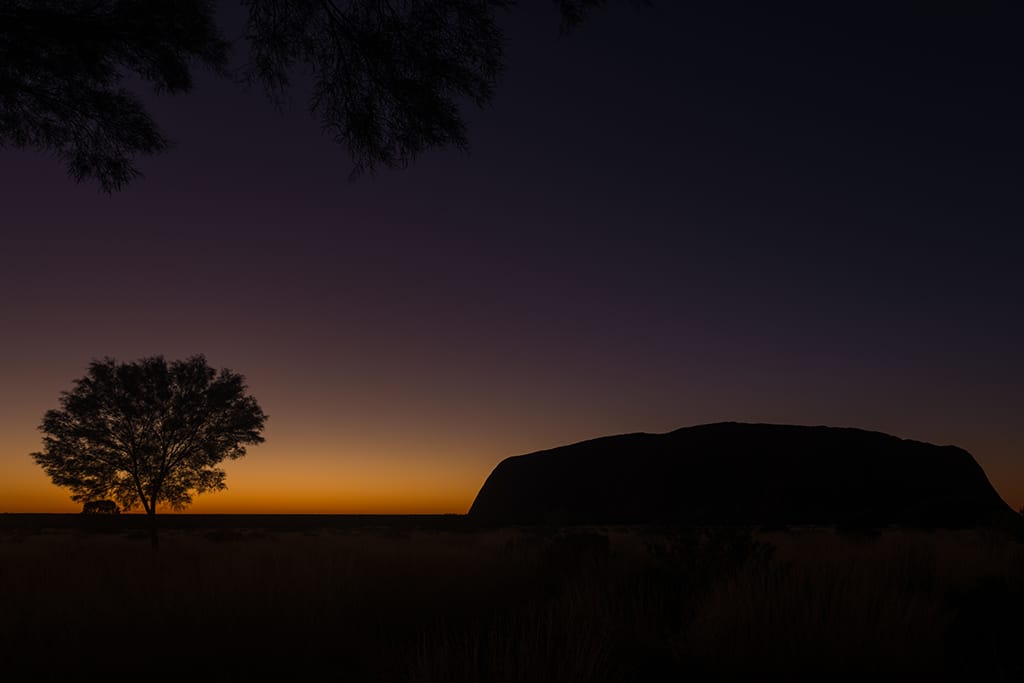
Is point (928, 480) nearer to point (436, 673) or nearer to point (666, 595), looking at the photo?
point (666, 595)

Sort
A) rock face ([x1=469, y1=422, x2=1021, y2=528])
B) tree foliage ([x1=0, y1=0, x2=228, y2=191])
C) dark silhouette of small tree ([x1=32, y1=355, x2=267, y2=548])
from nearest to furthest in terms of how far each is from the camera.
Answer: tree foliage ([x1=0, y1=0, x2=228, y2=191]) → dark silhouette of small tree ([x1=32, y1=355, x2=267, y2=548]) → rock face ([x1=469, y1=422, x2=1021, y2=528])

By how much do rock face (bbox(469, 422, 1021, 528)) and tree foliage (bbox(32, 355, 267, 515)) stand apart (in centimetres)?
4345

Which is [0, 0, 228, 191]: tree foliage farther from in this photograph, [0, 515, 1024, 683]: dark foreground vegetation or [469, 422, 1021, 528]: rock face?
[469, 422, 1021, 528]: rock face

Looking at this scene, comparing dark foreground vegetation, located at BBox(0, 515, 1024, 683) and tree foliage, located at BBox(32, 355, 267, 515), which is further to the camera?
tree foliage, located at BBox(32, 355, 267, 515)

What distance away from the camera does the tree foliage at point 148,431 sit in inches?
790

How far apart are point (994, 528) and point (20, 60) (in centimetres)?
2744

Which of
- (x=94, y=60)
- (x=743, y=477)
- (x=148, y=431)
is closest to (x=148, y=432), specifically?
(x=148, y=431)

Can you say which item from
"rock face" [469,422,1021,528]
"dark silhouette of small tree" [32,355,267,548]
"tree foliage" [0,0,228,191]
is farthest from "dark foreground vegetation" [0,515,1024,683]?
"rock face" [469,422,1021,528]

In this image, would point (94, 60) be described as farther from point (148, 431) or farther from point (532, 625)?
point (148, 431)

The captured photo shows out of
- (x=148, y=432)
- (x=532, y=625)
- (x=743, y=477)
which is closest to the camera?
(x=532, y=625)

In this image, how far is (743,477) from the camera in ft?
236

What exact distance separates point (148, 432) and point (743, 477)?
67.3 meters

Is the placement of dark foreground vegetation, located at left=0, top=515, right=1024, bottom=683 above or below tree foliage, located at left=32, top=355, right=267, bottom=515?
below

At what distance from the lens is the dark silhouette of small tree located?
65.9 feet
